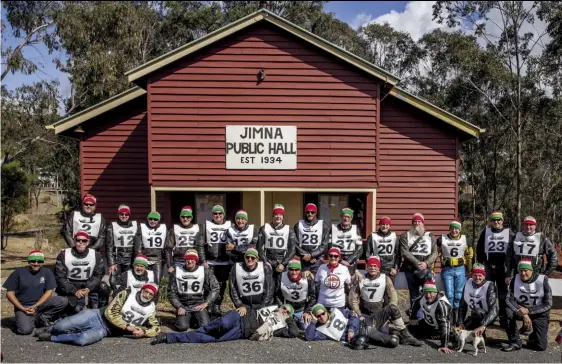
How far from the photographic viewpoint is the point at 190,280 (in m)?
8.77

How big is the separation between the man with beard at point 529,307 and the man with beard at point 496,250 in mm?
840

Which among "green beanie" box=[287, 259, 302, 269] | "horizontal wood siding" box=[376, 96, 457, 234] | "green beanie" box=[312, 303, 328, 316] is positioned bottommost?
"green beanie" box=[312, 303, 328, 316]

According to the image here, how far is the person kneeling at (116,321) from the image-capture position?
810 cm

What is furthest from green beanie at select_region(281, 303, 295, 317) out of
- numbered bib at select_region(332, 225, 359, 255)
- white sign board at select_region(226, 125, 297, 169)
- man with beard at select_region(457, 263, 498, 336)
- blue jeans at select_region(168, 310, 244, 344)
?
white sign board at select_region(226, 125, 297, 169)

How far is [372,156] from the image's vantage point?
13578 mm

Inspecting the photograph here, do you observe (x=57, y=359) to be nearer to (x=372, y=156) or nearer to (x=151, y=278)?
(x=151, y=278)

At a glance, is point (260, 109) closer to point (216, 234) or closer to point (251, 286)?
point (216, 234)

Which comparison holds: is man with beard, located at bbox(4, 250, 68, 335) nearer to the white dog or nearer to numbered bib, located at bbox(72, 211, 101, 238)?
numbered bib, located at bbox(72, 211, 101, 238)

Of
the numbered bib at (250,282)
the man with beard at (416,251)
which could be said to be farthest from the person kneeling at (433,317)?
the numbered bib at (250,282)

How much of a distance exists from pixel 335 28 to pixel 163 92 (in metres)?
24.4

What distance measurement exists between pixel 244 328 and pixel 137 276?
6.55 feet

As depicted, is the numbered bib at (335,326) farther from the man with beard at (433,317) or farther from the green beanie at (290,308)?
the man with beard at (433,317)

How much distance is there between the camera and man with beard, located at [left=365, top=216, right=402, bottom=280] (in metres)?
9.38

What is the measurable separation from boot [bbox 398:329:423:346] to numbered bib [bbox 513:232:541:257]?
2424 millimetres
